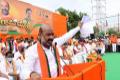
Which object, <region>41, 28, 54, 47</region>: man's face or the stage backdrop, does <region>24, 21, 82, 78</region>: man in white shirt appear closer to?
<region>41, 28, 54, 47</region>: man's face

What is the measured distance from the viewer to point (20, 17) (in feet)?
81.1

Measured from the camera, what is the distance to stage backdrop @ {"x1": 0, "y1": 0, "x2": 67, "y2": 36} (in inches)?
851

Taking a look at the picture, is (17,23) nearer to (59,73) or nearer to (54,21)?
(54,21)

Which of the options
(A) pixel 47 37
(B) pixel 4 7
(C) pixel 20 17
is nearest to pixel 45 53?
(A) pixel 47 37

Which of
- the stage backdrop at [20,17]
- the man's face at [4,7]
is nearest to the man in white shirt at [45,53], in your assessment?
the stage backdrop at [20,17]

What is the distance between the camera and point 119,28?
9888cm

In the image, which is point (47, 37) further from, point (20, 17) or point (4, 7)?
point (20, 17)

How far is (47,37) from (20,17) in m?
19.9

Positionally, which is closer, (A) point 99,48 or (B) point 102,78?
(B) point 102,78

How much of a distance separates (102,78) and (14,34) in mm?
15183

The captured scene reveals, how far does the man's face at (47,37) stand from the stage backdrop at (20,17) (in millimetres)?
16049

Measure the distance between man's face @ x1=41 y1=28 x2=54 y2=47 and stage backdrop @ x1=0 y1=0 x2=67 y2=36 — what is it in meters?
16.0

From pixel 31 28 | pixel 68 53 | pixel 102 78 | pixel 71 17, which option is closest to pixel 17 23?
pixel 31 28

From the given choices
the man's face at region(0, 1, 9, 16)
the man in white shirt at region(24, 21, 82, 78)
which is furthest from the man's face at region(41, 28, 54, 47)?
the man's face at region(0, 1, 9, 16)
